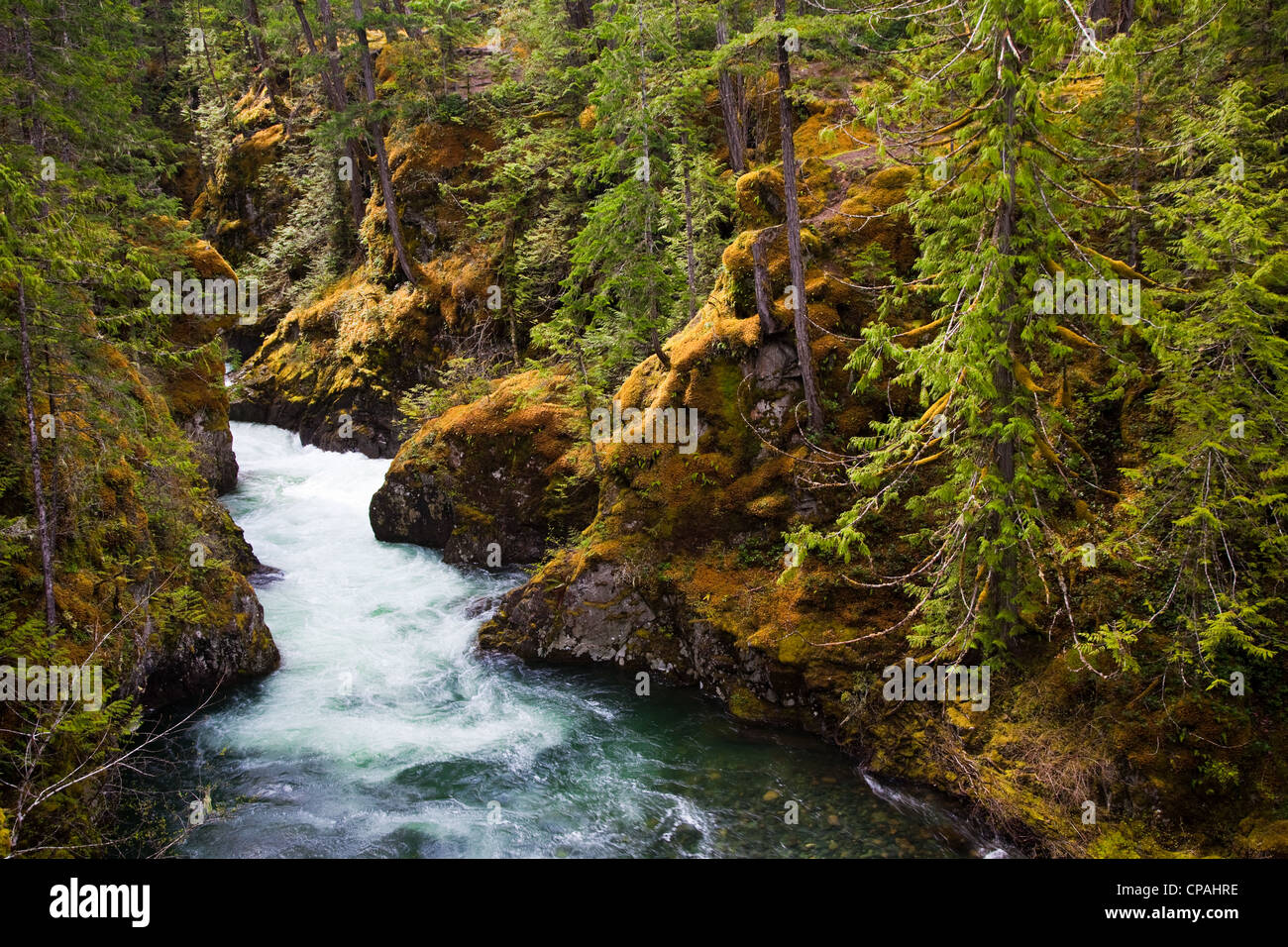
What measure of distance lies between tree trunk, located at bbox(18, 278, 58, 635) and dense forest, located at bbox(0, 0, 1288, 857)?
8 centimetres

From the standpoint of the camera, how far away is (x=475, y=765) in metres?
11.5

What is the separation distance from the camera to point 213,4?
38.2 metres

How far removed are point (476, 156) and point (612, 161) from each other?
1321 cm

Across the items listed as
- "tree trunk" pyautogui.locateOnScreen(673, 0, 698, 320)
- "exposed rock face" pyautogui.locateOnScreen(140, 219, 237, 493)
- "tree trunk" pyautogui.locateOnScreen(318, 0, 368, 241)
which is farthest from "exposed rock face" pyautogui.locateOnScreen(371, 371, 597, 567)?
"tree trunk" pyautogui.locateOnScreen(318, 0, 368, 241)

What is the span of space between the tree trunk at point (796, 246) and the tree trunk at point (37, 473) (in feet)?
38.4

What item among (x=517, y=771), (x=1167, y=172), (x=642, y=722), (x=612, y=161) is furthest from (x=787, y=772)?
(x=612, y=161)

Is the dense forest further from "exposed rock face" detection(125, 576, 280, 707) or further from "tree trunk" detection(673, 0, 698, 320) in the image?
"tree trunk" detection(673, 0, 698, 320)

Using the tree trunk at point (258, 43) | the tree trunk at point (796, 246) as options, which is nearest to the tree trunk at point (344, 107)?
the tree trunk at point (258, 43)

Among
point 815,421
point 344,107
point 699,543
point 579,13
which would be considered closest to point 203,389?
point 344,107

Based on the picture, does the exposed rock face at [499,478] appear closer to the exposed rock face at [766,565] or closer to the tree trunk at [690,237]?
the exposed rock face at [766,565]

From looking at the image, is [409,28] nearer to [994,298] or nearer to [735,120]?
[735,120]

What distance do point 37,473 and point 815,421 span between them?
12.2 meters

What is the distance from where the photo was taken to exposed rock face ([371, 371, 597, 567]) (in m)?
17.3

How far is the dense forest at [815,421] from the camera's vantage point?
26.6ft
